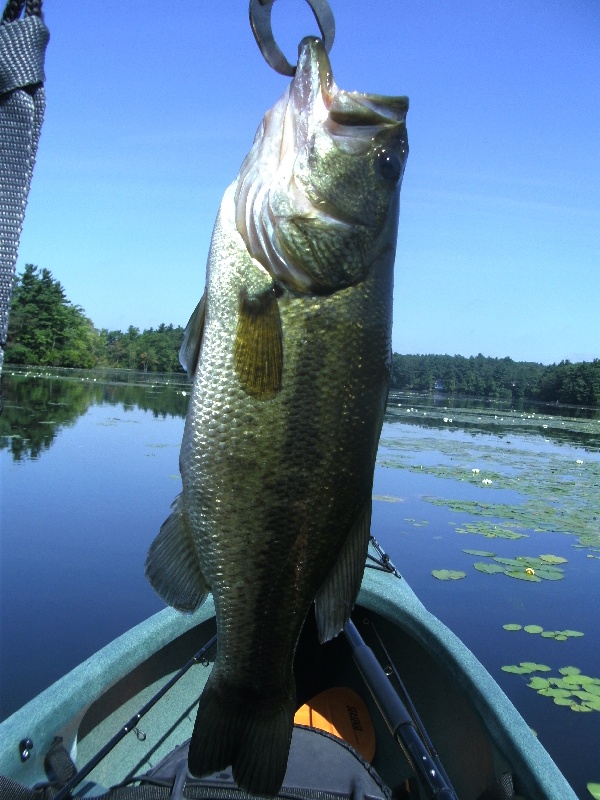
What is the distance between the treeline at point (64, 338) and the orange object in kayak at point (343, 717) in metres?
19.8

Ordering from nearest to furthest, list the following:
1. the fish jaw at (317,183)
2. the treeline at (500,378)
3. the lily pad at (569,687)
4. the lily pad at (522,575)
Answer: the fish jaw at (317,183) < the lily pad at (569,687) < the lily pad at (522,575) < the treeline at (500,378)

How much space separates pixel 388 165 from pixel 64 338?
160 ft

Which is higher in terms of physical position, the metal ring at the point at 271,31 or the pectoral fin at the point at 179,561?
the metal ring at the point at 271,31

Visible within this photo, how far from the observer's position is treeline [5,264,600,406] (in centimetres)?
3600

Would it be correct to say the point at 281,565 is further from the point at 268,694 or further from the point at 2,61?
the point at 2,61

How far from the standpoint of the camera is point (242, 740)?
4.90 feet

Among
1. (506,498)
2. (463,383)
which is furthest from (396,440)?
(463,383)

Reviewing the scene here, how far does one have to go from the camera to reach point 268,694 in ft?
5.10

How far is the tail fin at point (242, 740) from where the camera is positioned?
1.46 m

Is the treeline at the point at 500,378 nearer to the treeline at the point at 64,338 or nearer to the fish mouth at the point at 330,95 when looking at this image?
the treeline at the point at 64,338

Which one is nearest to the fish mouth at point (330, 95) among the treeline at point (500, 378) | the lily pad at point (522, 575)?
the lily pad at point (522, 575)

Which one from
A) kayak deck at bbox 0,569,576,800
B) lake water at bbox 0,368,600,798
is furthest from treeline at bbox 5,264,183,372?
kayak deck at bbox 0,569,576,800

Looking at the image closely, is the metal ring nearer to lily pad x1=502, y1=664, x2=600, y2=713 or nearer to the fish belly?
the fish belly

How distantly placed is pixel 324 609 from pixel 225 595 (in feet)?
0.75
